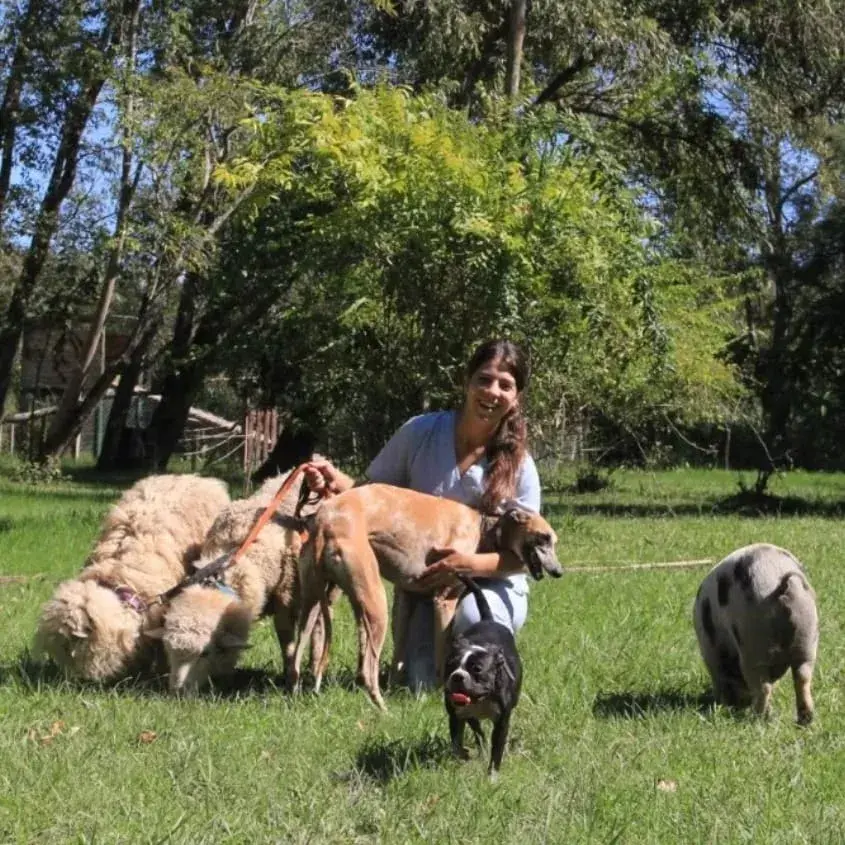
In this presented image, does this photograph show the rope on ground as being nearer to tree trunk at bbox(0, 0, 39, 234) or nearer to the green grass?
the green grass

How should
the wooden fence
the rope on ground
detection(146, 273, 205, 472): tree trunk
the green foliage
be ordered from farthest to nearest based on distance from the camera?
1. the wooden fence
2. detection(146, 273, 205, 472): tree trunk
3. the green foliage
4. the rope on ground

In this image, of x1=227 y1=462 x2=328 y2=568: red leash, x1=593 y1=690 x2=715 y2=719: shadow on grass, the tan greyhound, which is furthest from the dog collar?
x1=593 y1=690 x2=715 y2=719: shadow on grass

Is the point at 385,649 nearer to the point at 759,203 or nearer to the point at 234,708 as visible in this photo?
the point at 234,708

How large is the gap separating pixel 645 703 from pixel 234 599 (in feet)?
6.64

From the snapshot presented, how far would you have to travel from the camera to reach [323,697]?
6.51 m

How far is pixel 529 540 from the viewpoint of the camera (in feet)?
19.5

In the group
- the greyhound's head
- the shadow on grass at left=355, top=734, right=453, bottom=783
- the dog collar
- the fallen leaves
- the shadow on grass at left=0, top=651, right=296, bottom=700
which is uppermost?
the greyhound's head

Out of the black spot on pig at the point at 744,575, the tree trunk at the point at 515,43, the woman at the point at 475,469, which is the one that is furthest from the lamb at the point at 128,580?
the tree trunk at the point at 515,43

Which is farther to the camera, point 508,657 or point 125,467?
point 125,467

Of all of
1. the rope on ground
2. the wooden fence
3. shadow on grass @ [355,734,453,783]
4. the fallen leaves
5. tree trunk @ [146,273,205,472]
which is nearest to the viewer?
shadow on grass @ [355,734,453,783]

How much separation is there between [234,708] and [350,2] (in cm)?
1659

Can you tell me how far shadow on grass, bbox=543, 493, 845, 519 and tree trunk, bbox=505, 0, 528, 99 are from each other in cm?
551

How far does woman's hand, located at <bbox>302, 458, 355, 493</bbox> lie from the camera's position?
6.87 m

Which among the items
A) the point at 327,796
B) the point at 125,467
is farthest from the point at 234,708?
the point at 125,467
